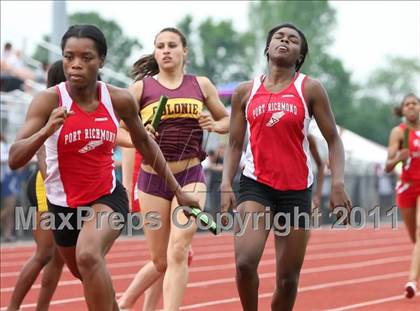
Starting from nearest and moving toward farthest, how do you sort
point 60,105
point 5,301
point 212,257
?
point 60,105
point 5,301
point 212,257

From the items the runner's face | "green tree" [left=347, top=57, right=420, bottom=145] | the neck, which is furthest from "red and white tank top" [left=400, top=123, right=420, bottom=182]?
"green tree" [left=347, top=57, right=420, bottom=145]

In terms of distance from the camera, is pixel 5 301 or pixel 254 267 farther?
pixel 5 301

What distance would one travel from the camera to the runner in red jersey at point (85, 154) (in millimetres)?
6992

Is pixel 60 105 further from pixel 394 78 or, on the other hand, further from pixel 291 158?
pixel 394 78

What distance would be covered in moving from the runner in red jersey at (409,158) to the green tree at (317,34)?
7409cm

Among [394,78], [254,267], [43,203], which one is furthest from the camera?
[394,78]

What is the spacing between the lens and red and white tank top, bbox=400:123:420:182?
12891 millimetres

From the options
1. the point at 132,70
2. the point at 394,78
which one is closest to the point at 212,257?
the point at 132,70

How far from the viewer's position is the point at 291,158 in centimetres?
785

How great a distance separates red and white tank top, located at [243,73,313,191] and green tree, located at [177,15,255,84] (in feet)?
300

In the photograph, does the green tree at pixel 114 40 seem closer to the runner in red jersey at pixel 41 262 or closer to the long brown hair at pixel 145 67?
the long brown hair at pixel 145 67

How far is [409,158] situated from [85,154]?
6396 mm

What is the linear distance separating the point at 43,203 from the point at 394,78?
124 metres

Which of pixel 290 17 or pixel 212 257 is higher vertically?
pixel 212 257
